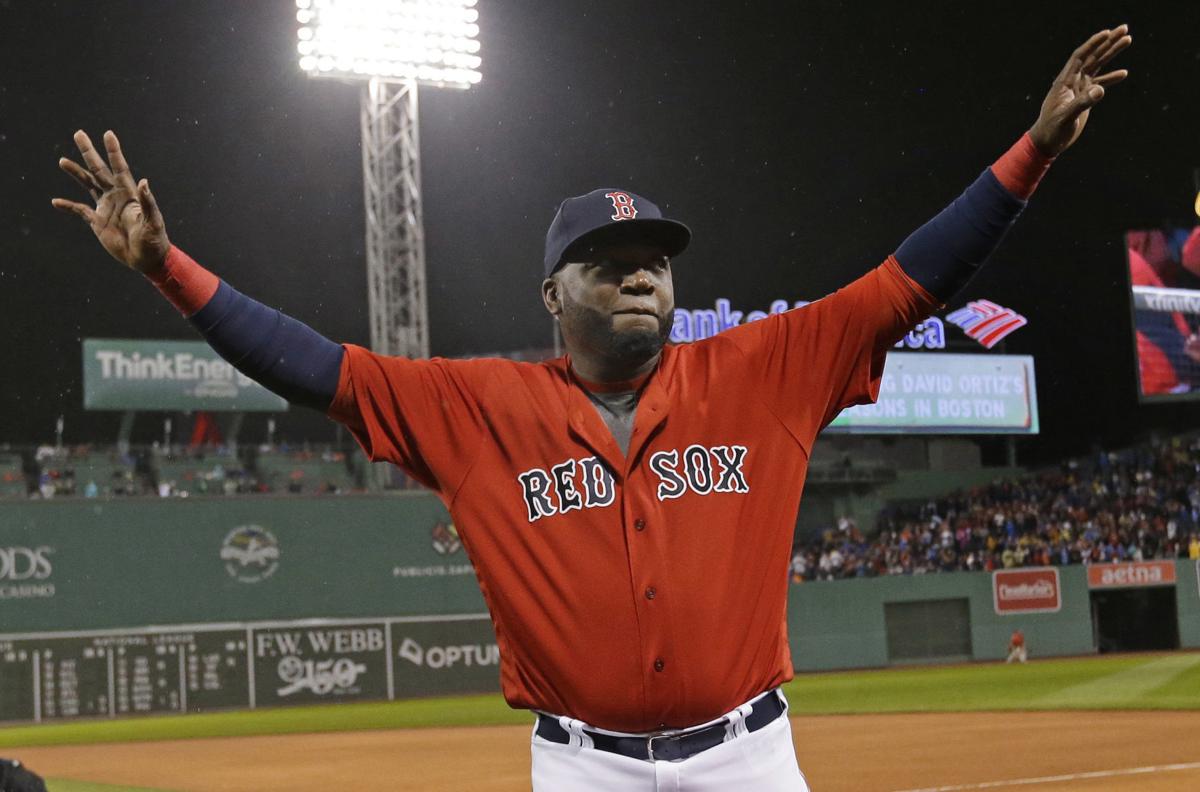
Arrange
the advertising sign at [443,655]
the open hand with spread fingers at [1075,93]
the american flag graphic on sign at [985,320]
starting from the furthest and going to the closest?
the american flag graphic on sign at [985,320]
the advertising sign at [443,655]
the open hand with spread fingers at [1075,93]

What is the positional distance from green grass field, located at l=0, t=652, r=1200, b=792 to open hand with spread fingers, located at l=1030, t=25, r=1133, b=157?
14.5 meters

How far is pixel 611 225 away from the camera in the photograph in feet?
9.98

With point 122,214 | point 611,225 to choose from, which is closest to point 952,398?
point 611,225

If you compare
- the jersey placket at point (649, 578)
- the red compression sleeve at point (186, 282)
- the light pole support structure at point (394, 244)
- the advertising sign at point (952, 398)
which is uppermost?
the light pole support structure at point (394, 244)

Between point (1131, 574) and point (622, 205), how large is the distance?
29.6m

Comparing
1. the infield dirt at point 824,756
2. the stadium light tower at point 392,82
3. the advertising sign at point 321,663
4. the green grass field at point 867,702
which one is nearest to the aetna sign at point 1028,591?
the green grass field at point 867,702

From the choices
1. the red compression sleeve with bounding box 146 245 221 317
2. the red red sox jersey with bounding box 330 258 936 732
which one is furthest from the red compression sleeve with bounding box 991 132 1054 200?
the red compression sleeve with bounding box 146 245 221 317

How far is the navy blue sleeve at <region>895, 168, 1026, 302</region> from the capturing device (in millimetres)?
3018

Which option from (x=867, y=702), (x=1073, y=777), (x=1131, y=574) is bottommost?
(x=867, y=702)

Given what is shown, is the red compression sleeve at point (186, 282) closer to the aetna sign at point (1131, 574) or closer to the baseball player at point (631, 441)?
the baseball player at point (631, 441)

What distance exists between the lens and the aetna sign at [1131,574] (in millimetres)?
29828

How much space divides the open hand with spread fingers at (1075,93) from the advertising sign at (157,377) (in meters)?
28.9

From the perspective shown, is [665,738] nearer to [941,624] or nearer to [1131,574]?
[941,624]

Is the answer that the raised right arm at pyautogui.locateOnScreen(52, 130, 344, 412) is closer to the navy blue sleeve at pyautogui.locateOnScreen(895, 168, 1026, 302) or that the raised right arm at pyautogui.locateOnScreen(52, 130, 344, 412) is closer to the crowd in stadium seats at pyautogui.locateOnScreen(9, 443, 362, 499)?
the navy blue sleeve at pyautogui.locateOnScreen(895, 168, 1026, 302)
